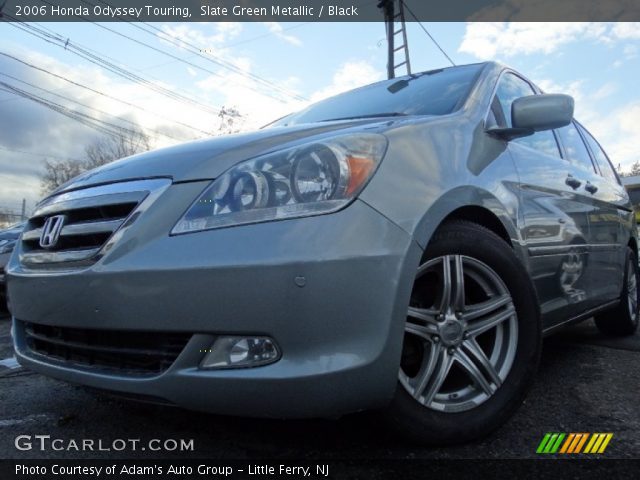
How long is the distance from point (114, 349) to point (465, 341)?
118 centimetres

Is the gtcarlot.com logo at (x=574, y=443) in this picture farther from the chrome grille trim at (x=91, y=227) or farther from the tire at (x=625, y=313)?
the tire at (x=625, y=313)

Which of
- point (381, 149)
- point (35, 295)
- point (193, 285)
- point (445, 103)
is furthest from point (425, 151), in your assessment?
point (35, 295)

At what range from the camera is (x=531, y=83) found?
3.13m

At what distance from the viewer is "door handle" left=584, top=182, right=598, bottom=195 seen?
3.06 metres

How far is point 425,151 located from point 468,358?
75 centimetres

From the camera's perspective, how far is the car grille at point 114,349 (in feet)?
4.87

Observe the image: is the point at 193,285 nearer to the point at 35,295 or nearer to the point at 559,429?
the point at 35,295

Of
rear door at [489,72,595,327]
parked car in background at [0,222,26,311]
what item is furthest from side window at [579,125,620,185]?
parked car in background at [0,222,26,311]

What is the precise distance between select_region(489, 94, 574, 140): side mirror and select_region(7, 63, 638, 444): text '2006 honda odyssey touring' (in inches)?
0.4

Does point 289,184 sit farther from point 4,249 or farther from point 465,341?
point 4,249

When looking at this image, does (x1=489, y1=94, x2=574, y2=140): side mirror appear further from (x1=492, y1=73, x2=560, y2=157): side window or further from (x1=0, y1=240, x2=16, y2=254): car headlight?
(x1=0, y1=240, x2=16, y2=254): car headlight

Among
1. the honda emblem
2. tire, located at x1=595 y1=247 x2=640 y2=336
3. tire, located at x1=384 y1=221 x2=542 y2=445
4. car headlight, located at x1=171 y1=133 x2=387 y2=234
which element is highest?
car headlight, located at x1=171 y1=133 x2=387 y2=234

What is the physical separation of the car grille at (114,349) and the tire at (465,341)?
0.71m

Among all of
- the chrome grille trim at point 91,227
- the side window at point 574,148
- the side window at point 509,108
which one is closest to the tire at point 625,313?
the side window at point 574,148
